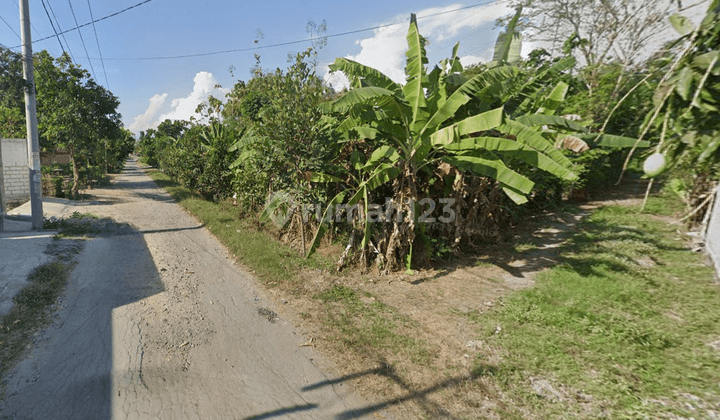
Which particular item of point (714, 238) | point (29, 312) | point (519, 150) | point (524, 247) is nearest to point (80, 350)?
point (29, 312)

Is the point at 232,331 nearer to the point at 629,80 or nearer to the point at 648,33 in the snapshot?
the point at 629,80

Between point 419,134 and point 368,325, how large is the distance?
3.18 metres

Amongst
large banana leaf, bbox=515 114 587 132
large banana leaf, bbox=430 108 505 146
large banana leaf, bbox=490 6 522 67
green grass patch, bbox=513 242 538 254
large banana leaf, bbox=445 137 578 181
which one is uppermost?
large banana leaf, bbox=490 6 522 67

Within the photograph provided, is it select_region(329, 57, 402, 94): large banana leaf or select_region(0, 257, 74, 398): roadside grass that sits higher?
select_region(329, 57, 402, 94): large banana leaf

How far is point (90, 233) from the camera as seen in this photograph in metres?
8.41

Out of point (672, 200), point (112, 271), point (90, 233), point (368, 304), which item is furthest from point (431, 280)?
point (90, 233)

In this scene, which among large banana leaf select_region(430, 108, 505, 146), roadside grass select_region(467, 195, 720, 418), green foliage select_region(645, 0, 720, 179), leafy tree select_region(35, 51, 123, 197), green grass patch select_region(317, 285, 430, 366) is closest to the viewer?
green foliage select_region(645, 0, 720, 179)

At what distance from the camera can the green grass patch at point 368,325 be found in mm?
3904

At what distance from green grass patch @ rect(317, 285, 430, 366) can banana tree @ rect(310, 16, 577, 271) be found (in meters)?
1.08

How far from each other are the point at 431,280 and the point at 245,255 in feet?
13.7

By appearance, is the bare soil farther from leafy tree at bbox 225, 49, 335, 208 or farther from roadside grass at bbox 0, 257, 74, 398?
roadside grass at bbox 0, 257, 74, 398

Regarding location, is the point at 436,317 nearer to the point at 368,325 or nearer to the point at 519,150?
the point at 368,325

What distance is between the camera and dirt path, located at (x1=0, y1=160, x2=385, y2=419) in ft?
10.0

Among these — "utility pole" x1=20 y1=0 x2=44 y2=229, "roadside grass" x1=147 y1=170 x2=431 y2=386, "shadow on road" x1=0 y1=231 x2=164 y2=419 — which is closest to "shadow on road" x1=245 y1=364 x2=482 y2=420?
"roadside grass" x1=147 y1=170 x2=431 y2=386
